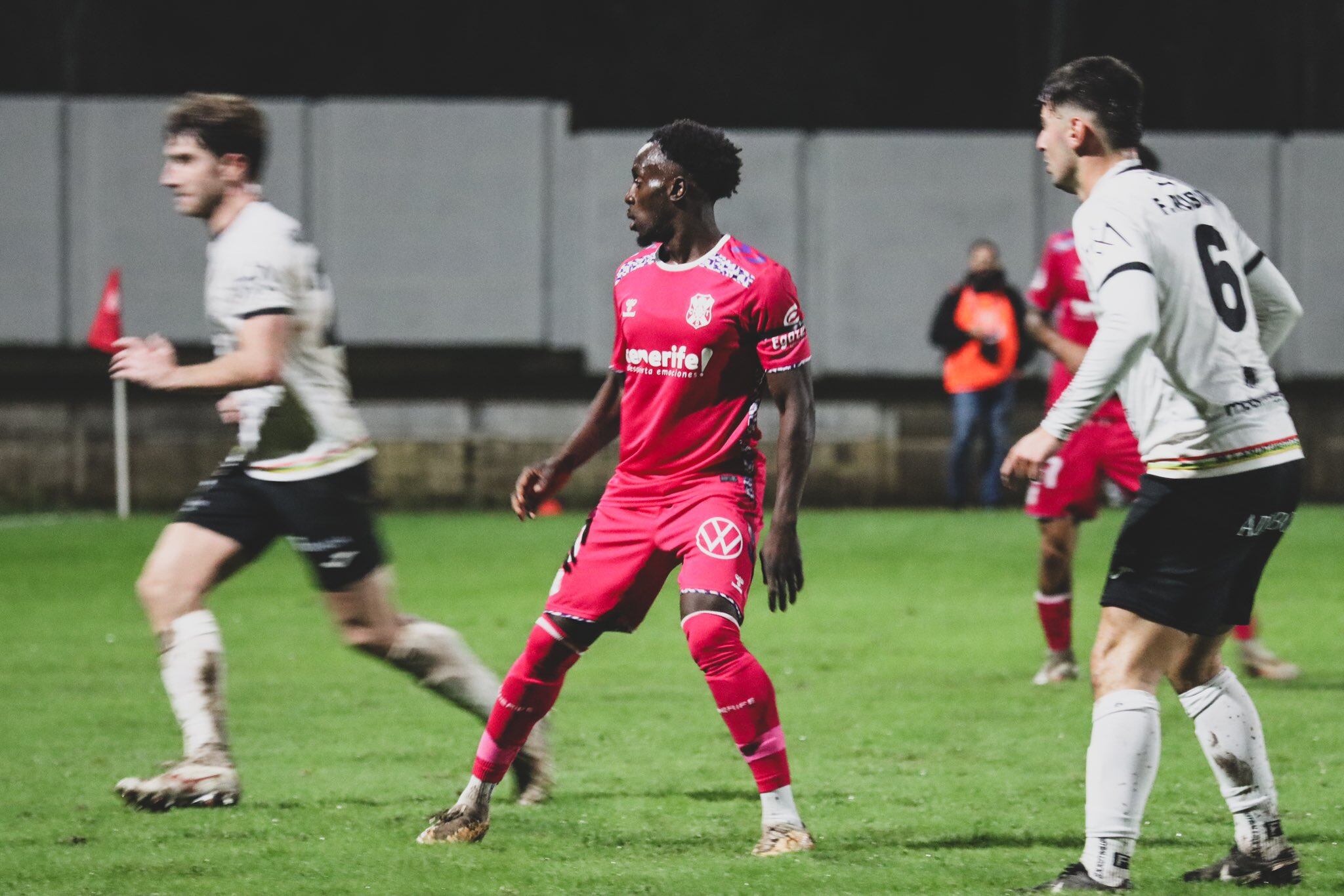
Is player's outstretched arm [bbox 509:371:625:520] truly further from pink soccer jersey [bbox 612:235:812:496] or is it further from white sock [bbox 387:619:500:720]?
white sock [bbox 387:619:500:720]

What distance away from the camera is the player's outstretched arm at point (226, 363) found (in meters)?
5.44

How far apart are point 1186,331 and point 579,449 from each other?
1.96m

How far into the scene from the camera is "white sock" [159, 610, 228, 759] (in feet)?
18.5

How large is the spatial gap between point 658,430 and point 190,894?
180 cm

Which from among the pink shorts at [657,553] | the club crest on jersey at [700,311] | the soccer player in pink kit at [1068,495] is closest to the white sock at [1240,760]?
the pink shorts at [657,553]

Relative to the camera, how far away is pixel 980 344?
56.0 feet

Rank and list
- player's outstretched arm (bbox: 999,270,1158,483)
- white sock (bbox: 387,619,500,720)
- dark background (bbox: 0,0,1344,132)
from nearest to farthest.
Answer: player's outstretched arm (bbox: 999,270,1158,483) < white sock (bbox: 387,619,500,720) < dark background (bbox: 0,0,1344,132)

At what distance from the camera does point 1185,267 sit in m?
4.57

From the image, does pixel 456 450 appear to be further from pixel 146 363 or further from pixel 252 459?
pixel 146 363

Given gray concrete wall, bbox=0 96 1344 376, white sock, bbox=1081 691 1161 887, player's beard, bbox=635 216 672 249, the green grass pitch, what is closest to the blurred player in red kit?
the green grass pitch

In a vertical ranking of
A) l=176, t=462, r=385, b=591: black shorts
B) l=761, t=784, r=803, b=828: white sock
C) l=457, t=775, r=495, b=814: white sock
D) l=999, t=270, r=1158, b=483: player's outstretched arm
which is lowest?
l=457, t=775, r=495, b=814: white sock

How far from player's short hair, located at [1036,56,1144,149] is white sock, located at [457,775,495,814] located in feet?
8.27

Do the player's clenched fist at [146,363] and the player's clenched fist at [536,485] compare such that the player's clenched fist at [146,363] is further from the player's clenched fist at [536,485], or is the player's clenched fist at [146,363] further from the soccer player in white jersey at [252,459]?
the player's clenched fist at [536,485]

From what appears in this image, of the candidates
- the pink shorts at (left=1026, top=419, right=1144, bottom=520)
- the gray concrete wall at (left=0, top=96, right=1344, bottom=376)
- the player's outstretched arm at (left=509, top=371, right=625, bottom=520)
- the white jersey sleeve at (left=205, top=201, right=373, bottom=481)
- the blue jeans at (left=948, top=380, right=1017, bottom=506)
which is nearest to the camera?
the white jersey sleeve at (left=205, top=201, right=373, bottom=481)
